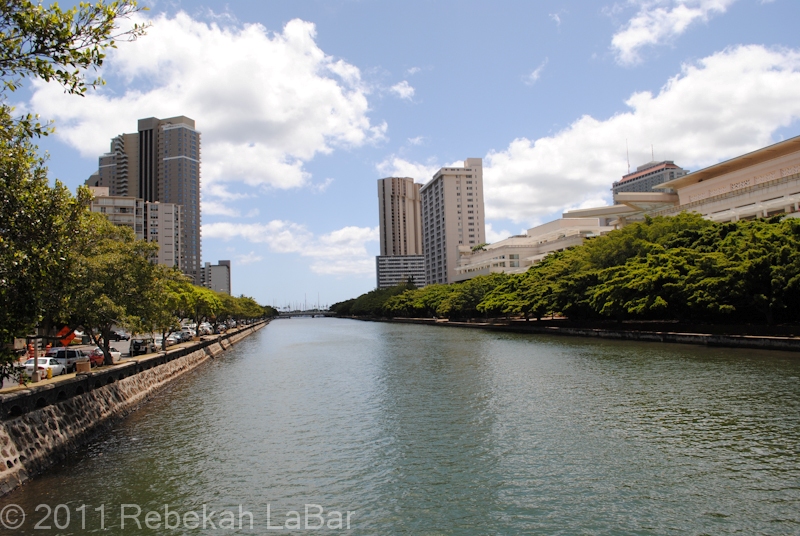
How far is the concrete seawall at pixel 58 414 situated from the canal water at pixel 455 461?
0.57 metres

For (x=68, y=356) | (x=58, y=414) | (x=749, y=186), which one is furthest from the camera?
(x=749, y=186)

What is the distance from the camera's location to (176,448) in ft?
55.5

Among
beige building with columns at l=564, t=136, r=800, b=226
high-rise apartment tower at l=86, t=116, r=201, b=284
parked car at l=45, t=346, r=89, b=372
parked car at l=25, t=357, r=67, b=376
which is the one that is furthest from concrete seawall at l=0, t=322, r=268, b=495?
high-rise apartment tower at l=86, t=116, r=201, b=284

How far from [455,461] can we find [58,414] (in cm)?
1253

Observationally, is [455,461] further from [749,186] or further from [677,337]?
[749,186]

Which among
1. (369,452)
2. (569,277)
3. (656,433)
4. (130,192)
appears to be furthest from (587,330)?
(130,192)

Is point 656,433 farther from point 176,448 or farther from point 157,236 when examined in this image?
point 157,236

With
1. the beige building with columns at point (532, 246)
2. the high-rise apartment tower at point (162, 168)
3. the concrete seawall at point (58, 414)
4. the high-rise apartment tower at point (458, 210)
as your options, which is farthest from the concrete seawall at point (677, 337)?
the high-rise apartment tower at point (162, 168)

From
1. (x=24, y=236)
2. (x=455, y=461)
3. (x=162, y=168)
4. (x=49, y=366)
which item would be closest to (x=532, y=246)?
(x=49, y=366)

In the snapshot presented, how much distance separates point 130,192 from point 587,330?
503 ft

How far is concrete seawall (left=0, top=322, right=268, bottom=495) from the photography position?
1390 centimetres

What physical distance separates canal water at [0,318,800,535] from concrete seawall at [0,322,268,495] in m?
0.57

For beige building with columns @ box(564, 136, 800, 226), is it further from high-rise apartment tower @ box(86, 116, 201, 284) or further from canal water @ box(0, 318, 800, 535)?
high-rise apartment tower @ box(86, 116, 201, 284)

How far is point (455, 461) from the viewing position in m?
14.6
